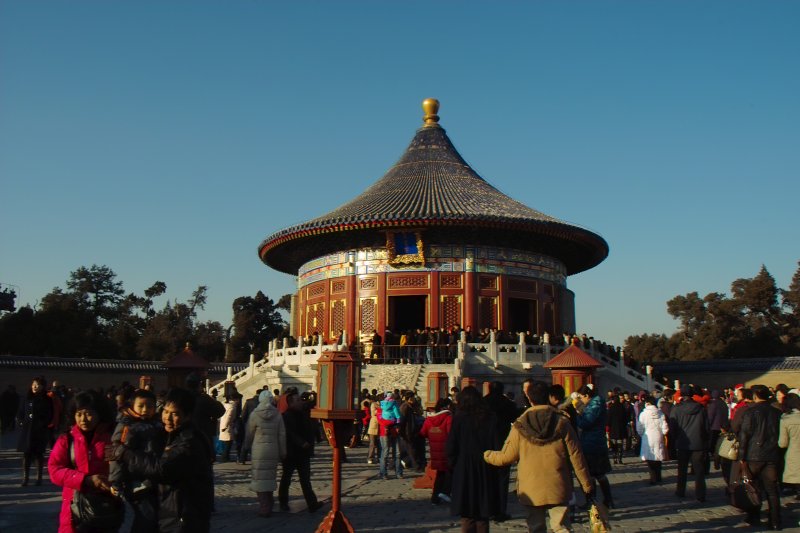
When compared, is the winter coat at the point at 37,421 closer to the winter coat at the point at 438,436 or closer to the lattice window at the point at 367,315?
the winter coat at the point at 438,436

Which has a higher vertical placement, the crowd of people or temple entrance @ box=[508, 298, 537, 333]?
temple entrance @ box=[508, 298, 537, 333]

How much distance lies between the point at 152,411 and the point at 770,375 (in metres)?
28.0

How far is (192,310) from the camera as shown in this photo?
54.6 metres

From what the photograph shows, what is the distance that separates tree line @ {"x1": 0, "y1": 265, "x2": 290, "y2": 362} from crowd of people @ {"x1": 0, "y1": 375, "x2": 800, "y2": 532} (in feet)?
77.0

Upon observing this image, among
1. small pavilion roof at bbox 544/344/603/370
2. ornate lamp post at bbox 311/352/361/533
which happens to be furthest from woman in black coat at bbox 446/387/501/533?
small pavilion roof at bbox 544/344/603/370

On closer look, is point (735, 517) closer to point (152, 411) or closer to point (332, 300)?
point (152, 411)

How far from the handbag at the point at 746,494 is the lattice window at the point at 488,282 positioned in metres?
20.1

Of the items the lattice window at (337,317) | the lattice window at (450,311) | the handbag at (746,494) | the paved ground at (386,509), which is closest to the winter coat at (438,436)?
the paved ground at (386,509)

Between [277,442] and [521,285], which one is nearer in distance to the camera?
[277,442]

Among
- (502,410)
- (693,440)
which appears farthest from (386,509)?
(693,440)

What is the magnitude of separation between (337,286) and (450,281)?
4.28 m

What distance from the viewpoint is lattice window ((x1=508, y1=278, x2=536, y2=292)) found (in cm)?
2853

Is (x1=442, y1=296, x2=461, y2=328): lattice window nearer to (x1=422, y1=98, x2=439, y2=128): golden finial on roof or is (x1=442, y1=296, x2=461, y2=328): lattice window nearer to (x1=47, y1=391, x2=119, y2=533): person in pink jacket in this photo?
(x1=422, y1=98, x2=439, y2=128): golden finial on roof

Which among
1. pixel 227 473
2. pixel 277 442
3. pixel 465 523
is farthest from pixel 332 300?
pixel 465 523
